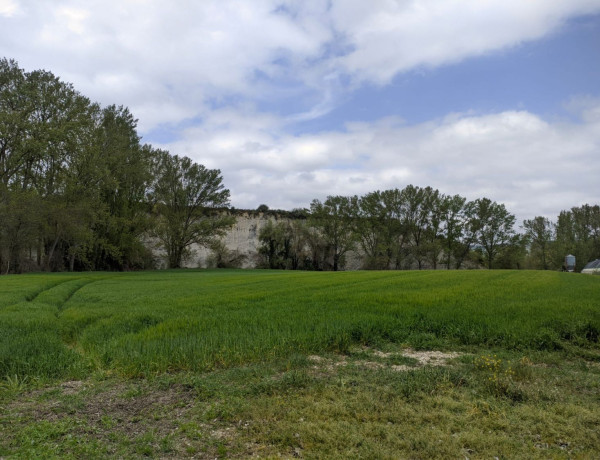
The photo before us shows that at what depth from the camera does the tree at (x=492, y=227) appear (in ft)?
224

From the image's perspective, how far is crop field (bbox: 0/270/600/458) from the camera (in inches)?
150

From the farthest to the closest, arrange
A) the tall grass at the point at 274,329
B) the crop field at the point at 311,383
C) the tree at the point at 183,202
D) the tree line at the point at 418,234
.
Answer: the tree line at the point at 418,234
the tree at the point at 183,202
the tall grass at the point at 274,329
the crop field at the point at 311,383

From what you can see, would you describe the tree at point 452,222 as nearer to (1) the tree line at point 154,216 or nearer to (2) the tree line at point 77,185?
(1) the tree line at point 154,216

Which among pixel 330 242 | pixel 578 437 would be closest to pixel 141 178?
pixel 330 242

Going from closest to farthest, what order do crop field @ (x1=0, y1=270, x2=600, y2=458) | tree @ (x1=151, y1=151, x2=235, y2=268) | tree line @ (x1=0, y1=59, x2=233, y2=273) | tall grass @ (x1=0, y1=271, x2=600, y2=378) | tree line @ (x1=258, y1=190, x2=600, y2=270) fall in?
1. crop field @ (x1=0, y1=270, x2=600, y2=458)
2. tall grass @ (x1=0, y1=271, x2=600, y2=378)
3. tree line @ (x1=0, y1=59, x2=233, y2=273)
4. tree @ (x1=151, y1=151, x2=235, y2=268)
5. tree line @ (x1=258, y1=190, x2=600, y2=270)

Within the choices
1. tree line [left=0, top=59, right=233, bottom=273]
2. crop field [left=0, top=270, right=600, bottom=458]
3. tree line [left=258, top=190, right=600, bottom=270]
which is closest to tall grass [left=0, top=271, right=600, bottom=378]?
crop field [left=0, top=270, right=600, bottom=458]

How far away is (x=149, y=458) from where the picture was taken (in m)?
3.61

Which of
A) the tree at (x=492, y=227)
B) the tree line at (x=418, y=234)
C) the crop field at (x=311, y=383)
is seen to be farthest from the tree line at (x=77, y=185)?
the tree at (x=492, y=227)

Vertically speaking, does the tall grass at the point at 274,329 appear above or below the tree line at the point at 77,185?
below

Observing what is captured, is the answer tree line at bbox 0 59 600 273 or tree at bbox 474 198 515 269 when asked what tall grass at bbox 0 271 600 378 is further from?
tree at bbox 474 198 515 269

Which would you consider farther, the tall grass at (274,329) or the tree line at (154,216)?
the tree line at (154,216)

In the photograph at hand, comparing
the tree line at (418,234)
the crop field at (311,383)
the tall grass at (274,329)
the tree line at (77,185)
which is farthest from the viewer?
the tree line at (418,234)

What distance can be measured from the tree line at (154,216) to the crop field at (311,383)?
31.5 m

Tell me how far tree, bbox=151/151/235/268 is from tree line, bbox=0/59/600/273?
145 mm
